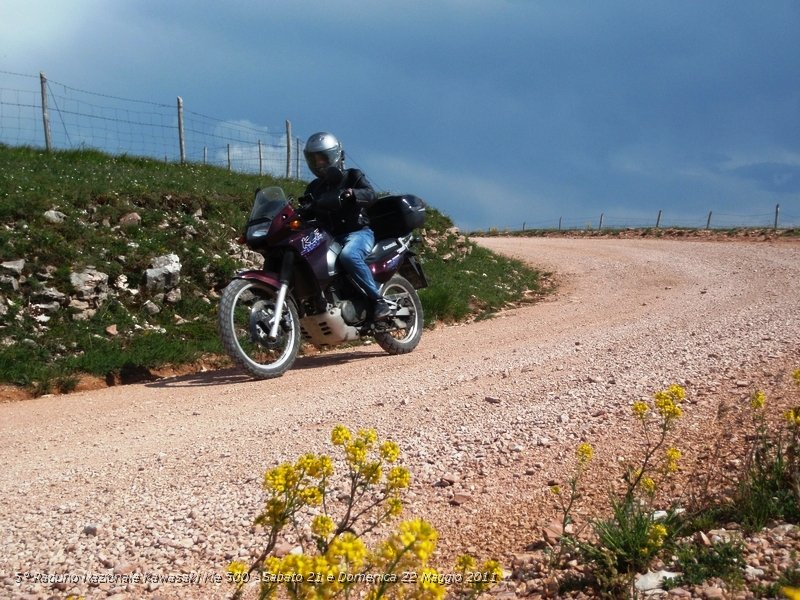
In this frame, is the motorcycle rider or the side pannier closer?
the motorcycle rider

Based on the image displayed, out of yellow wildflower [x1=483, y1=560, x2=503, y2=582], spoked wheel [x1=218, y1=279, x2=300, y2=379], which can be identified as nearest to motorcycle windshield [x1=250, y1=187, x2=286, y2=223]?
spoked wheel [x1=218, y1=279, x2=300, y2=379]

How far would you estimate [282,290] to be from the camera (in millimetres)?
7219

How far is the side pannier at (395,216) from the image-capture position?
28.4ft

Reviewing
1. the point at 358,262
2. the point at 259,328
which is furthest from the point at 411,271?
the point at 259,328

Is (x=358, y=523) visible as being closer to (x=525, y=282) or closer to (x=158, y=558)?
(x=158, y=558)

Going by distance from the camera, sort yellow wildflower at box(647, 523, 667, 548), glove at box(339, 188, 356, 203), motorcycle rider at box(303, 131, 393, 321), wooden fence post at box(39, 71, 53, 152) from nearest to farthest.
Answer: yellow wildflower at box(647, 523, 667, 548) → glove at box(339, 188, 356, 203) → motorcycle rider at box(303, 131, 393, 321) → wooden fence post at box(39, 71, 53, 152)

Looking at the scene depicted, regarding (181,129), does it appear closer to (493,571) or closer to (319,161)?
(319,161)

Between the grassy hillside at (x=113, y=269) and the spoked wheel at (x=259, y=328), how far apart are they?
69.7 inches

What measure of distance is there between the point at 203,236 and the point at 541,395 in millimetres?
8129

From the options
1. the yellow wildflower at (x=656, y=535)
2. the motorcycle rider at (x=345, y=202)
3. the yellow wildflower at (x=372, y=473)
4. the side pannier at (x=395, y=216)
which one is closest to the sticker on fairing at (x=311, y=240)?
the motorcycle rider at (x=345, y=202)

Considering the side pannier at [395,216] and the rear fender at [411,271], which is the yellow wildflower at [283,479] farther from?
the rear fender at [411,271]

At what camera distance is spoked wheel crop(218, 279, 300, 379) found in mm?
6828

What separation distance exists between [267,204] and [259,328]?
54.3 inches

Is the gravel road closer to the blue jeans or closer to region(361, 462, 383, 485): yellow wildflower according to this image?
the blue jeans
